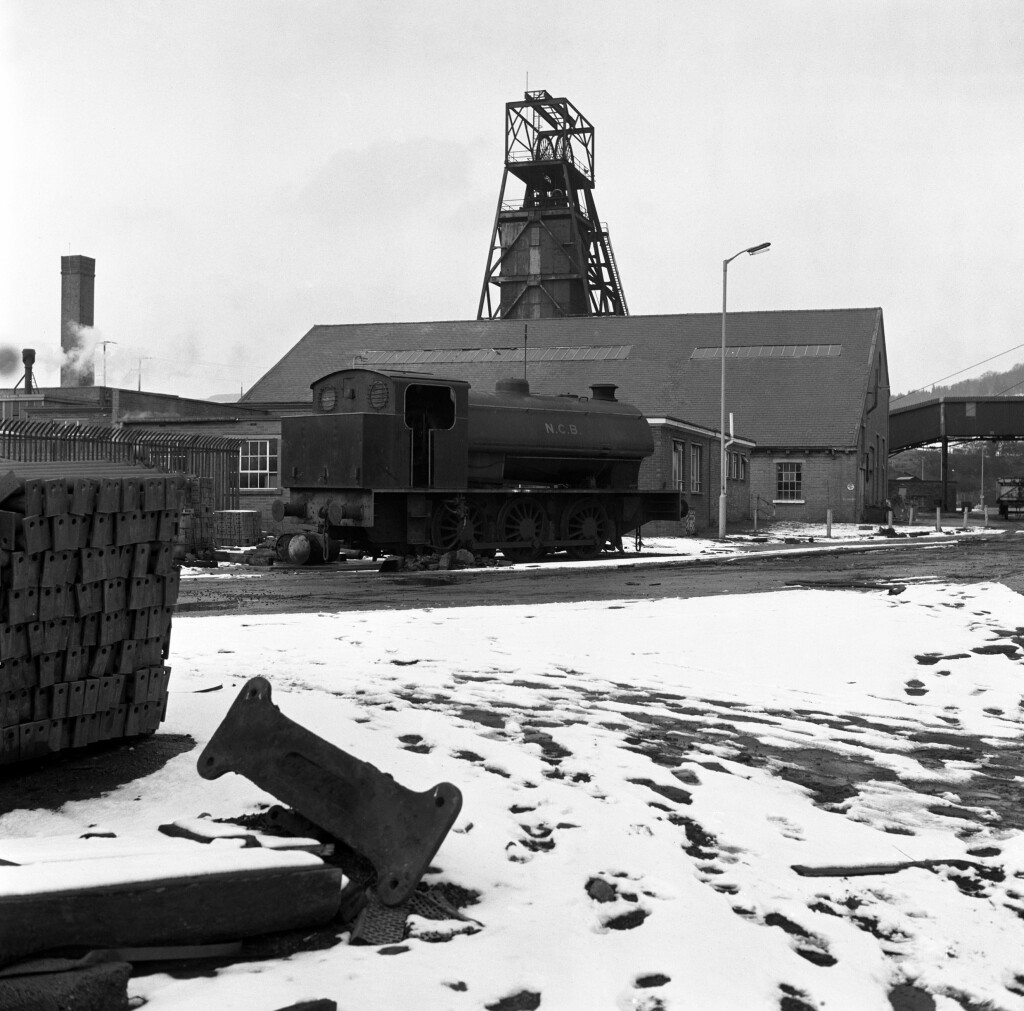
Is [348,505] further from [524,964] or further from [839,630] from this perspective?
[524,964]

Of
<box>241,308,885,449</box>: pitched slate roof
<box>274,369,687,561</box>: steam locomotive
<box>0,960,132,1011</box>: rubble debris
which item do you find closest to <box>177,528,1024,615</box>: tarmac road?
<box>274,369,687,561</box>: steam locomotive

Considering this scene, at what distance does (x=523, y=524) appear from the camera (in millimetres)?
20672

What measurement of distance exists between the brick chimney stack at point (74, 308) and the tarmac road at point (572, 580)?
32664 mm

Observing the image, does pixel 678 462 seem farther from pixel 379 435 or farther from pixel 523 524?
pixel 379 435

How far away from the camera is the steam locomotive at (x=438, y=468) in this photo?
18594 mm

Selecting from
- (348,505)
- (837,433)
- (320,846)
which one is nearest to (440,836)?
(320,846)

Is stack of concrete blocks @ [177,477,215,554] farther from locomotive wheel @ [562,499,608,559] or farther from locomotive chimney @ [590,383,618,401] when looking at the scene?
locomotive chimney @ [590,383,618,401]

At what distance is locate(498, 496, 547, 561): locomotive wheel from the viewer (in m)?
20.5

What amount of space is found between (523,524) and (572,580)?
502 cm

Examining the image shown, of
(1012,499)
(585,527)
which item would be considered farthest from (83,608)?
(1012,499)

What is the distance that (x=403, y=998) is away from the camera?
3141 mm

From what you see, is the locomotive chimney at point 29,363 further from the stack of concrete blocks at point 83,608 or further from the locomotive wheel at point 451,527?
the stack of concrete blocks at point 83,608

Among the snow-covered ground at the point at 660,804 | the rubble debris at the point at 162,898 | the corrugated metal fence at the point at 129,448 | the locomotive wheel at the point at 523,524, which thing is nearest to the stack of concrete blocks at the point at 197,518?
the corrugated metal fence at the point at 129,448

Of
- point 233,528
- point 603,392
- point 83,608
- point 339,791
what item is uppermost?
point 603,392
